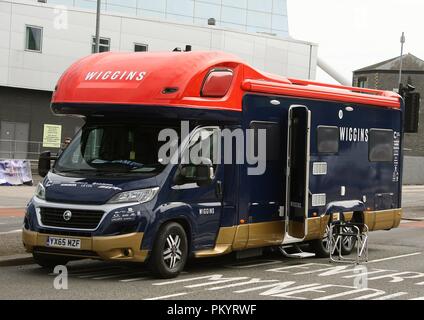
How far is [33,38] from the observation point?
42156 mm

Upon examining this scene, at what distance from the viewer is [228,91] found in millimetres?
11500

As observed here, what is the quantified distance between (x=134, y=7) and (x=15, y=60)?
33965 millimetres

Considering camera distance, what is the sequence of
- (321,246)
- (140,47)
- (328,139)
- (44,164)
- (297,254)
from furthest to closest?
(140,47) < (321,246) < (328,139) < (297,254) < (44,164)

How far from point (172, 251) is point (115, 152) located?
5.10 feet

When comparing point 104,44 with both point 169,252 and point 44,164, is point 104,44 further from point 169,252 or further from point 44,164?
point 169,252

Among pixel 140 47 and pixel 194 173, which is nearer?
pixel 194 173

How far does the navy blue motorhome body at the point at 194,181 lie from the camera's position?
10312mm

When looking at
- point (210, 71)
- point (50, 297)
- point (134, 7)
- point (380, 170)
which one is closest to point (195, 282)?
point (50, 297)

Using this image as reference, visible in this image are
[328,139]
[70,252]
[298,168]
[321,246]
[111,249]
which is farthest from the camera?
[321,246]

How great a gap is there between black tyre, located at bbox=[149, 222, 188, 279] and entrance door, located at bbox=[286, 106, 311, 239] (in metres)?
2.40

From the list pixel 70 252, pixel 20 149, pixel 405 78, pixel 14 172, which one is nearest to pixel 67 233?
pixel 70 252

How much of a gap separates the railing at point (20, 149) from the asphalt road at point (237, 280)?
94.1 feet

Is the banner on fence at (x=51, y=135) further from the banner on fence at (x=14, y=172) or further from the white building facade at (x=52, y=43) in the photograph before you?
the banner on fence at (x=14, y=172)

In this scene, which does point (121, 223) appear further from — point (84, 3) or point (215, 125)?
point (84, 3)
